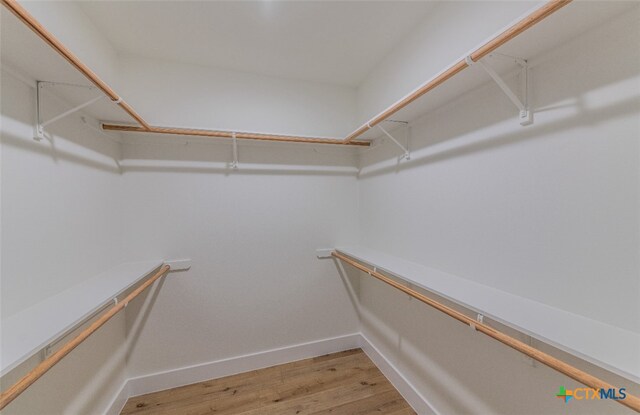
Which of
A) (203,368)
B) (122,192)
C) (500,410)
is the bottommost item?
(203,368)

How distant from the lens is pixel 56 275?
1193mm

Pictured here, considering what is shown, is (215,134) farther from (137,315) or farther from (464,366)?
(464,366)

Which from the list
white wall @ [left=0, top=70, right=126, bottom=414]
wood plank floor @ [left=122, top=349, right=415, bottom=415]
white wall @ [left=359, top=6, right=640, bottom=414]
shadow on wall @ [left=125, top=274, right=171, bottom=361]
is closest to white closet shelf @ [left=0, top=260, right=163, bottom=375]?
white wall @ [left=0, top=70, right=126, bottom=414]

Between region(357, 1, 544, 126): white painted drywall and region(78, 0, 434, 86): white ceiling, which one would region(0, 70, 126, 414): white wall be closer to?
region(78, 0, 434, 86): white ceiling

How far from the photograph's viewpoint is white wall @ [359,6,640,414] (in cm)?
78

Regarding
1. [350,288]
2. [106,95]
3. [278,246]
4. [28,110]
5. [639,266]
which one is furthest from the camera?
[350,288]

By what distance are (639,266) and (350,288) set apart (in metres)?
1.97

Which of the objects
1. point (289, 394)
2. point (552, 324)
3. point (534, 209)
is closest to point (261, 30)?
point (534, 209)

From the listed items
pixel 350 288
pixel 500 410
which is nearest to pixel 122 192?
pixel 350 288

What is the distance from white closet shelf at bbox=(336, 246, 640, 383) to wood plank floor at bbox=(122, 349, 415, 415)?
44.6 inches

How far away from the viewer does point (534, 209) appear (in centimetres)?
100

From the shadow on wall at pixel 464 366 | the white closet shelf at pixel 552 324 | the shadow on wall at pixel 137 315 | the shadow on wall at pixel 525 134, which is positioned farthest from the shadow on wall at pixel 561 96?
the shadow on wall at pixel 137 315

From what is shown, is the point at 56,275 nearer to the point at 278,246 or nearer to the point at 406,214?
the point at 278,246

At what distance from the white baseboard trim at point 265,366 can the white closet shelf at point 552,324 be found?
964 millimetres
